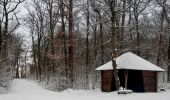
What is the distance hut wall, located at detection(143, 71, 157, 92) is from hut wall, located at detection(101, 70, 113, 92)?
10.3 feet

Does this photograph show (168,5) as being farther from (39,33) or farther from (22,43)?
(22,43)

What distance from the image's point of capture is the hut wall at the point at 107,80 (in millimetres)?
32906

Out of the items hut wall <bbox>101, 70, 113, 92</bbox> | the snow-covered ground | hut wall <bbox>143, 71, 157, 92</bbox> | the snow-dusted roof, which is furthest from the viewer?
hut wall <bbox>101, 70, 113, 92</bbox>

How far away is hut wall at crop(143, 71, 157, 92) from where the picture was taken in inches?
1268

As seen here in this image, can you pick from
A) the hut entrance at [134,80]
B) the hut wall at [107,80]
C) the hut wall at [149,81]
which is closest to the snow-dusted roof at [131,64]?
the hut wall at [149,81]

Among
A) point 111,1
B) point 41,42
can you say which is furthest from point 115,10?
Result: point 41,42

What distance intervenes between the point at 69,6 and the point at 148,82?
36.2ft

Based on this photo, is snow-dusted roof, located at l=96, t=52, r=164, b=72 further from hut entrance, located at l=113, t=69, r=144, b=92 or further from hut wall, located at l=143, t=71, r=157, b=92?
hut entrance, located at l=113, t=69, r=144, b=92

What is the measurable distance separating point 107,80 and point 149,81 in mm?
3945

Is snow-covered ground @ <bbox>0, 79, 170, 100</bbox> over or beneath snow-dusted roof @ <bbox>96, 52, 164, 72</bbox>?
beneath

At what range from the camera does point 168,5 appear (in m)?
43.2

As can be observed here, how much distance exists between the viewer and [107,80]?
109 feet

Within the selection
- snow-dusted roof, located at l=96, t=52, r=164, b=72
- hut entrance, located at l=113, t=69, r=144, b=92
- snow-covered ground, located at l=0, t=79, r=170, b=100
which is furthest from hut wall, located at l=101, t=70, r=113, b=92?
snow-covered ground, located at l=0, t=79, r=170, b=100

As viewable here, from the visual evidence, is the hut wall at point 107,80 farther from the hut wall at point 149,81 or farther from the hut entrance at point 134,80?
the hut wall at point 149,81
